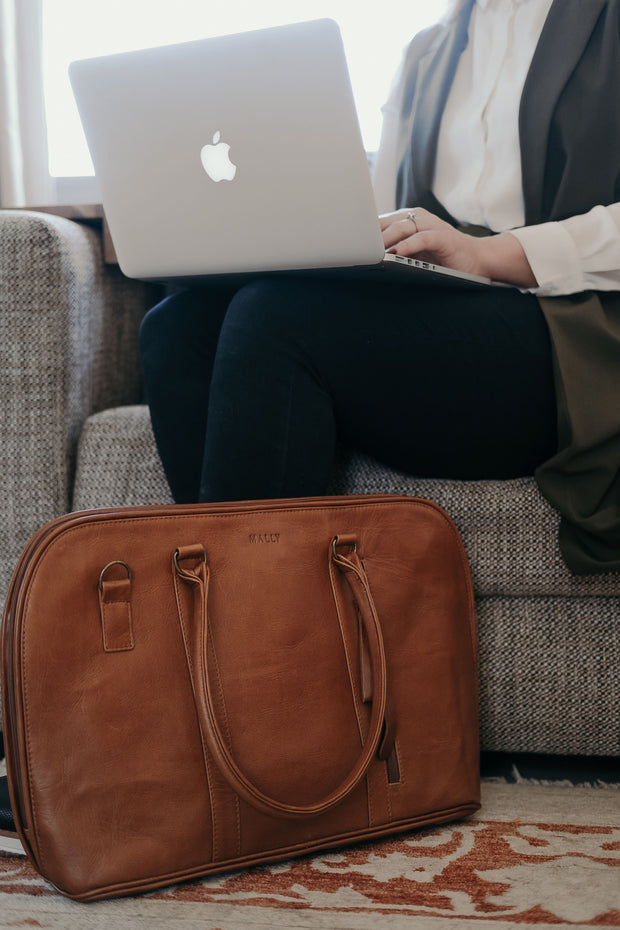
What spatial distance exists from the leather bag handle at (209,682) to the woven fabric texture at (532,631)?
0.19 meters

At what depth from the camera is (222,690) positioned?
0.59 m

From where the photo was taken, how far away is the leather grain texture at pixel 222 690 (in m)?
0.54

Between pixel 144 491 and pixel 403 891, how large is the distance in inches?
19.7

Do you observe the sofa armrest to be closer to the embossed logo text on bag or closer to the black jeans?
the black jeans

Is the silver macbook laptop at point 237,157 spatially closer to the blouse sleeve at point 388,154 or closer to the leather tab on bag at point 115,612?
the leather tab on bag at point 115,612

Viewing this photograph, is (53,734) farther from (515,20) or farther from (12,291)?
(515,20)

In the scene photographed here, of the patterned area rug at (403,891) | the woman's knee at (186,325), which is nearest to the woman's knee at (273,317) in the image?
the woman's knee at (186,325)

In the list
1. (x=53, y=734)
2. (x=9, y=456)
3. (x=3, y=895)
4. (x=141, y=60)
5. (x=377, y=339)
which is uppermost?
(x=141, y=60)

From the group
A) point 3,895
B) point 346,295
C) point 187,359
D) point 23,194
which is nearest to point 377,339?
point 346,295

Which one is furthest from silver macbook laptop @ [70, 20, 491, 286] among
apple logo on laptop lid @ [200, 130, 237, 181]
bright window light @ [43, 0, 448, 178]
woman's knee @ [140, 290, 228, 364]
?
bright window light @ [43, 0, 448, 178]

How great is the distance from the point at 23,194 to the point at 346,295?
132cm

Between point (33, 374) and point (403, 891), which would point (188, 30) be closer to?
point (33, 374)

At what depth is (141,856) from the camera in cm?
55

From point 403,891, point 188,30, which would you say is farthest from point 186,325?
point 188,30
